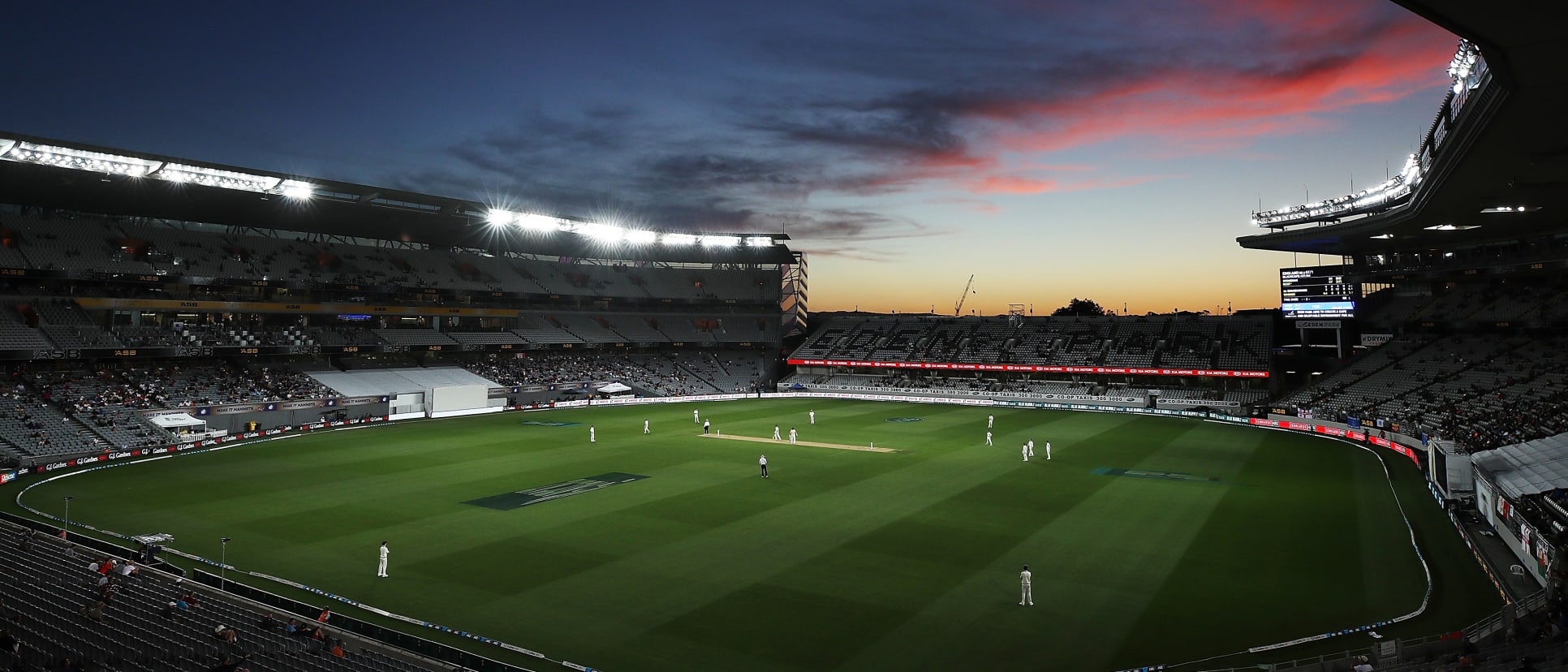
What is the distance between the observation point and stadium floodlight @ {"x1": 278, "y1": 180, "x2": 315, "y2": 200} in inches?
2133

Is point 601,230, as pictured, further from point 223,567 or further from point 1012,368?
point 223,567

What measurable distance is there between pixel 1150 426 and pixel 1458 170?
27.3m

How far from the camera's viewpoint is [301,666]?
46.1ft

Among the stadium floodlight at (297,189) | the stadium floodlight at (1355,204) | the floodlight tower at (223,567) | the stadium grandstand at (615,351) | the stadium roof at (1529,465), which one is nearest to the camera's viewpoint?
the stadium grandstand at (615,351)

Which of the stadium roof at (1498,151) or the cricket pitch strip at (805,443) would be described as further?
the cricket pitch strip at (805,443)

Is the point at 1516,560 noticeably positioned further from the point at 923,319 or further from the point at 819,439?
the point at 923,319

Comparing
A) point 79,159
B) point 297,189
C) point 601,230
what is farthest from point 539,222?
point 79,159

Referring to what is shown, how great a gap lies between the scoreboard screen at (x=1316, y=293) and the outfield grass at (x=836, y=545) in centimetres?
2070

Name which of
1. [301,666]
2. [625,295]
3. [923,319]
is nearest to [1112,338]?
[923,319]

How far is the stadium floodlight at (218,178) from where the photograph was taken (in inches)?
1930

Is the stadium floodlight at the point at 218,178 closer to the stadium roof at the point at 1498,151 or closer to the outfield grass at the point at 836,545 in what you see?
the outfield grass at the point at 836,545

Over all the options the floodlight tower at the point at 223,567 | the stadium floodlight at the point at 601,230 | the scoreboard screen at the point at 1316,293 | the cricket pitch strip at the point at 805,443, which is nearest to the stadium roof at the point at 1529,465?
the cricket pitch strip at the point at 805,443

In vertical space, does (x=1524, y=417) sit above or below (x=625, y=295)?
below

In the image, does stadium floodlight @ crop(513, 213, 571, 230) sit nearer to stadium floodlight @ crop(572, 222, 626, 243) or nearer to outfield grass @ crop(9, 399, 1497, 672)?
stadium floodlight @ crop(572, 222, 626, 243)
